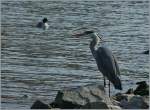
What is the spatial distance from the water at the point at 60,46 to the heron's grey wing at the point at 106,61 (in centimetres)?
98

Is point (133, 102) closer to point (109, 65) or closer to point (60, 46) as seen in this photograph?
point (109, 65)

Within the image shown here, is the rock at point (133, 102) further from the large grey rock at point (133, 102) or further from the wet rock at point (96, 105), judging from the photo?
the wet rock at point (96, 105)

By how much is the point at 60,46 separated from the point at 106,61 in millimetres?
7227

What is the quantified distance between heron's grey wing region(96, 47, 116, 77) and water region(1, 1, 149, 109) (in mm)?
976

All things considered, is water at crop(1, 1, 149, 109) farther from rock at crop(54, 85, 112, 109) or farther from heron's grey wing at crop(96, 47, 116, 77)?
rock at crop(54, 85, 112, 109)

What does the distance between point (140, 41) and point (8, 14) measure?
8408mm

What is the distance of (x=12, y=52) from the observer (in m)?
17.5

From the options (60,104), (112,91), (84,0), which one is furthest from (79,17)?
(60,104)

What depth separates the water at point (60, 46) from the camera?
1311 cm

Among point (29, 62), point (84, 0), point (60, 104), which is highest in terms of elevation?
point (60, 104)

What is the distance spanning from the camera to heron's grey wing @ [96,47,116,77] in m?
A: 11.2

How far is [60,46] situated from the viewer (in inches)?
729

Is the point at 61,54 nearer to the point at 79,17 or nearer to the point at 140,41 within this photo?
the point at 140,41

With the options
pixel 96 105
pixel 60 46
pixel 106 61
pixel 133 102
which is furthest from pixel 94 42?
pixel 60 46
